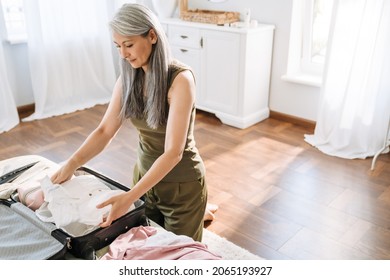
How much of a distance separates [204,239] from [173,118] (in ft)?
2.78

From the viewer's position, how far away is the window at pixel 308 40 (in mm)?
3272

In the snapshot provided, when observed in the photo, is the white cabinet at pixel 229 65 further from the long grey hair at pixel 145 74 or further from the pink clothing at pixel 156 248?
the pink clothing at pixel 156 248

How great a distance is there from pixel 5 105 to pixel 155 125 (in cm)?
240

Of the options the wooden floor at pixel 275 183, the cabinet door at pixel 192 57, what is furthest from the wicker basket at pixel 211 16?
the wooden floor at pixel 275 183

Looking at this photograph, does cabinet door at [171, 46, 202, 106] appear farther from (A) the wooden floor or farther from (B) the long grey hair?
(B) the long grey hair

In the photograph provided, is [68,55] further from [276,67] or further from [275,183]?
[275,183]

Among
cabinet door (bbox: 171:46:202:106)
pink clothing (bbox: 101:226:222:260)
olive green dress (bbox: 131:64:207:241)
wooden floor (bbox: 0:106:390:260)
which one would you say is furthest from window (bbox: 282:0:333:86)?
pink clothing (bbox: 101:226:222:260)

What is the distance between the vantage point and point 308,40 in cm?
340

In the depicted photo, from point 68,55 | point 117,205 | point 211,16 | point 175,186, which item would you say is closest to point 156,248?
point 117,205

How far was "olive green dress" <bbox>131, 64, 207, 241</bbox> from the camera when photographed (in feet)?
5.18

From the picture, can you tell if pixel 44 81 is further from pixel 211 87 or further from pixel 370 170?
pixel 370 170

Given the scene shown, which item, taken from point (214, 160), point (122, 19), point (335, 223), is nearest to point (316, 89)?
point (214, 160)

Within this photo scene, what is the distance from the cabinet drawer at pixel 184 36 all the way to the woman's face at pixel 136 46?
2.08 meters

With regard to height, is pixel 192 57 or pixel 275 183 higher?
pixel 192 57
